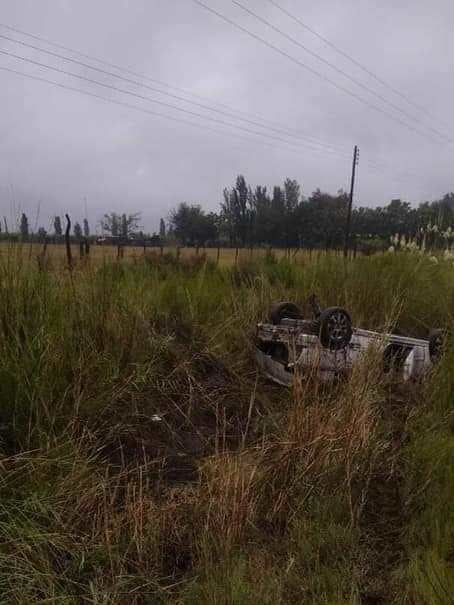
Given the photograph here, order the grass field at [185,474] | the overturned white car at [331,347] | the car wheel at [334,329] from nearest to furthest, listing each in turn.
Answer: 1. the grass field at [185,474]
2. the overturned white car at [331,347]
3. the car wheel at [334,329]

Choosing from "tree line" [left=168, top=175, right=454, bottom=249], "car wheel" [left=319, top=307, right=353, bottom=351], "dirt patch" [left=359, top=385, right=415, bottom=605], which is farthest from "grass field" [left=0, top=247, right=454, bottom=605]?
"tree line" [left=168, top=175, right=454, bottom=249]

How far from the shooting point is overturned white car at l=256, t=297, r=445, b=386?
3.44 meters

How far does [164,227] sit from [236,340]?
1197 centimetres

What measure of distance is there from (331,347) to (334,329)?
171mm

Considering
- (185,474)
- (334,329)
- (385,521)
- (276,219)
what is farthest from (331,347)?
(276,219)

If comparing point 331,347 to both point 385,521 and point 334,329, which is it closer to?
point 334,329

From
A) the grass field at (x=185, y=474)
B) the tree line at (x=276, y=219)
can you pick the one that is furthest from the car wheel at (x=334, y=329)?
the tree line at (x=276, y=219)

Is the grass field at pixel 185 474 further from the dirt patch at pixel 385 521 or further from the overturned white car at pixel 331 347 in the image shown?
the overturned white car at pixel 331 347

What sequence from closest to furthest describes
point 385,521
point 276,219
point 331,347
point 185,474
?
1. point 385,521
2. point 185,474
3. point 331,347
4. point 276,219

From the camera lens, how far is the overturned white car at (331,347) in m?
3.44

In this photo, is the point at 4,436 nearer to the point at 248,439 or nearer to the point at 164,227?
the point at 248,439

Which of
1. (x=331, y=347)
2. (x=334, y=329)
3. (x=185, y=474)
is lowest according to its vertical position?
(x=185, y=474)

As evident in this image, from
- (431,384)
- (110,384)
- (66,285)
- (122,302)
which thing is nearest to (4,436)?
(110,384)

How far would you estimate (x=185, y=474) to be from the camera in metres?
2.63
